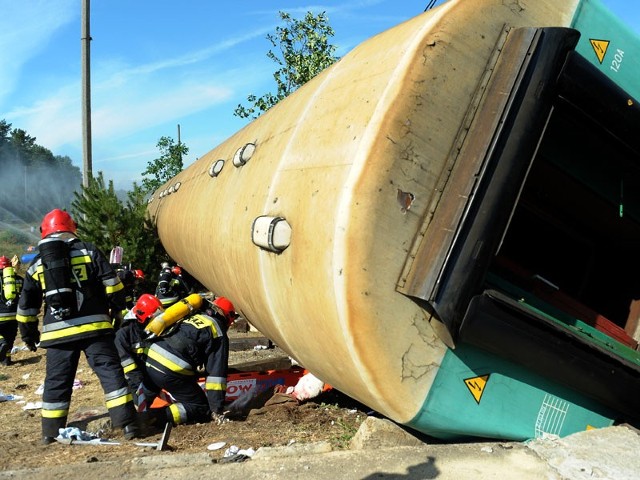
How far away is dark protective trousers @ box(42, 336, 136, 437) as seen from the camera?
13.5ft

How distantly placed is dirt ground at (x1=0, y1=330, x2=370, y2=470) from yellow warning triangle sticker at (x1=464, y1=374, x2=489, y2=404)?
1039 mm

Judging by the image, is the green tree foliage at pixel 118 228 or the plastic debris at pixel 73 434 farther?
the green tree foliage at pixel 118 228

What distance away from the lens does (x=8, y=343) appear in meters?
7.60

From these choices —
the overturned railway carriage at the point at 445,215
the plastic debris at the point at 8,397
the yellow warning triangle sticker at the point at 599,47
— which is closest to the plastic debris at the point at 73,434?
the overturned railway carriage at the point at 445,215

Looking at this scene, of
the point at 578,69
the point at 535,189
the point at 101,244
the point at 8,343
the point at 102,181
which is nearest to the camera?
the point at 578,69

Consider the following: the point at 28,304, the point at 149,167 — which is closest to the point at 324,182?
the point at 28,304

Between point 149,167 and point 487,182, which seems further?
point 149,167

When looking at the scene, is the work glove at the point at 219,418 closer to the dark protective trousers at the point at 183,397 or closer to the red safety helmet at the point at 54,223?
the dark protective trousers at the point at 183,397

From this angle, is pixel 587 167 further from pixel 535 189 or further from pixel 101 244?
pixel 101 244

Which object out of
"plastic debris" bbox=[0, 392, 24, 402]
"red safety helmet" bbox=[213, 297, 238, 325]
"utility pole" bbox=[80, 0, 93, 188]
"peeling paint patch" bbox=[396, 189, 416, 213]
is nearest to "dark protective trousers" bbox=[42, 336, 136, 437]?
"red safety helmet" bbox=[213, 297, 238, 325]

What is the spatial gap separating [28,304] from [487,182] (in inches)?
149

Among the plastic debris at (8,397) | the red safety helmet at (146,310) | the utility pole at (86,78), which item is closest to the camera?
the red safety helmet at (146,310)

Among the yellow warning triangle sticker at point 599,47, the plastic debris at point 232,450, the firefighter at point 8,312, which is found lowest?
the firefighter at point 8,312

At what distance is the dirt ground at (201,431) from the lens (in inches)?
142
